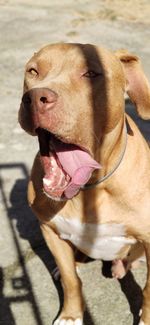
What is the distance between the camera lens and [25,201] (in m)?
4.42

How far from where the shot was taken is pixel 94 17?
872 centimetres

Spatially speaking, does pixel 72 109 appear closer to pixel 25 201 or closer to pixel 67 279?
pixel 67 279

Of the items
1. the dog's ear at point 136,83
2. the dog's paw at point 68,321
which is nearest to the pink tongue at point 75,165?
the dog's ear at point 136,83

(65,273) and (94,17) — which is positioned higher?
(94,17)

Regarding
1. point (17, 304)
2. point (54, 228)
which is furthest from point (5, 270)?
point (54, 228)

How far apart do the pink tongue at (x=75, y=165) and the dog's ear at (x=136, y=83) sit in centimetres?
45

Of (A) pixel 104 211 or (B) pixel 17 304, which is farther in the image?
(B) pixel 17 304

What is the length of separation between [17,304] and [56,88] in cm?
151

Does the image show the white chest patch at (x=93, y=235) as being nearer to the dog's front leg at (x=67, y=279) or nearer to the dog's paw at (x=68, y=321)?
the dog's front leg at (x=67, y=279)

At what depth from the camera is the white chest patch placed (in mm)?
3066

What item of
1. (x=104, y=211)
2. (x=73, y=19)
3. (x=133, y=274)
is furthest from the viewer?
(x=73, y=19)

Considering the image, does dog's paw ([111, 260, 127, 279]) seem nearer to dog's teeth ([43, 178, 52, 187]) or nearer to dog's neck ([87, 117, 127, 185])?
dog's neck ([87, 117, 127, 185])

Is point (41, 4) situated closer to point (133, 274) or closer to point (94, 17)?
point (94, 17)

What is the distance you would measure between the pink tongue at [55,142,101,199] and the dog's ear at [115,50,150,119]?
1.46 ft
